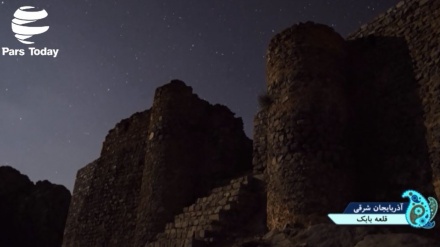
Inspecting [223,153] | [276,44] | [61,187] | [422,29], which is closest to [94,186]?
[223,153]

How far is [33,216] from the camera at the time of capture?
3078 centimetres

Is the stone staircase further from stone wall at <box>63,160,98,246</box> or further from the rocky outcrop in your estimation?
the rocky outcrop

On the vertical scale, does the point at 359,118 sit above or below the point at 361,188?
above

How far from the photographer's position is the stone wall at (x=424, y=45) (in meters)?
7.64

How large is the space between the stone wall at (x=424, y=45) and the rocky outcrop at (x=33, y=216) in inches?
1102

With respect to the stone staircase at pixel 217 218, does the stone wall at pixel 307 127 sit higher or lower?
higher

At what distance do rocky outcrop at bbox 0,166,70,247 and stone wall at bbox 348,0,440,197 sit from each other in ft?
91.8

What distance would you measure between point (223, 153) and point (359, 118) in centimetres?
536

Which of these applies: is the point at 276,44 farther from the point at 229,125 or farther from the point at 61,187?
the point at 61,187

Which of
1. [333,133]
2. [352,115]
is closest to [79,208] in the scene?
[333,133]

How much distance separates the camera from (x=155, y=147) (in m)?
13.4
